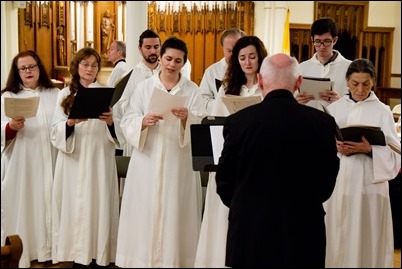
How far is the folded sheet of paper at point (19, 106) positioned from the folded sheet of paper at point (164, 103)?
0.73 meters

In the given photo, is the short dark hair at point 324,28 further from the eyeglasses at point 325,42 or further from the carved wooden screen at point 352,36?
the carved wooden screen at point 352,36

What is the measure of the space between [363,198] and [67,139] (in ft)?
6.29

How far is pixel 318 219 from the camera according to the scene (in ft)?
7.77

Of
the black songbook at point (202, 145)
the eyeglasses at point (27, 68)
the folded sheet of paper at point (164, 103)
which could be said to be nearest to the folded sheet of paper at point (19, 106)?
the eyeglasses at point (27, 68)

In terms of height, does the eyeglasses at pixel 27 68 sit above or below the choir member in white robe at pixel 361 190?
above

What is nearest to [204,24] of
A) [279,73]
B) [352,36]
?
[352,36]

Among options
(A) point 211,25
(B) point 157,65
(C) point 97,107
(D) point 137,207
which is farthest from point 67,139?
(A) point 211,25

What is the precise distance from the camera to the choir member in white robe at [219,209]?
328 cm

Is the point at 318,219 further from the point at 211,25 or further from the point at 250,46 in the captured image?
the point at 211,25

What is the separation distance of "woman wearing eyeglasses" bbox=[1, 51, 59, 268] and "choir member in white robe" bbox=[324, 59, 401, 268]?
1882 mm

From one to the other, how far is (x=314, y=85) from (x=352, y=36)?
7766 mm

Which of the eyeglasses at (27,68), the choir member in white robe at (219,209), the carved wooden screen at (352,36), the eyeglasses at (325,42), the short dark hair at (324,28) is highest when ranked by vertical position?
the carved wooden screen at (352,36)

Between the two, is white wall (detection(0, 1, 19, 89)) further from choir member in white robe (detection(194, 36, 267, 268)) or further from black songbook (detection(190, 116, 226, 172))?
black songbook (detection(190, 116, 226, 172))

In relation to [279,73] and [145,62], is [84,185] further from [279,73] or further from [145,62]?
[279,73]
